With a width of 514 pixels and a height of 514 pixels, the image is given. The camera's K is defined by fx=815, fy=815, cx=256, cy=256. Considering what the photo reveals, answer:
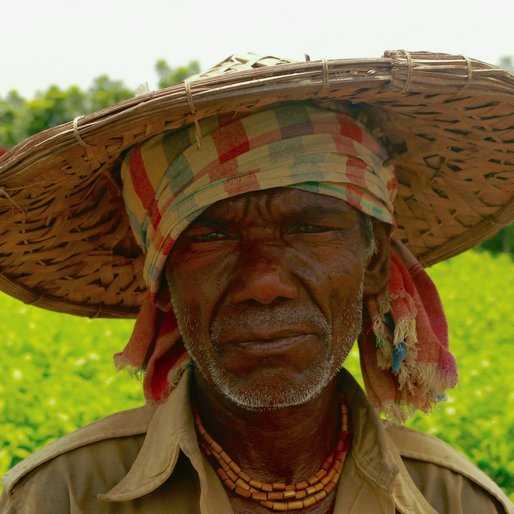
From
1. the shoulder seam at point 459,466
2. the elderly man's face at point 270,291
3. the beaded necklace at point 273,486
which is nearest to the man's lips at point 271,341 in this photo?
the elderly man's face at point 270,291

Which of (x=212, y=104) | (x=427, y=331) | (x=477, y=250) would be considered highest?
(x=212, y=104)

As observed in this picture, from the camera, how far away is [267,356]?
82.1 inches

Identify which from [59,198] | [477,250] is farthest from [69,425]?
[477,250]

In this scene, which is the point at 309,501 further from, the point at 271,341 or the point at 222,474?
the point at 271,341

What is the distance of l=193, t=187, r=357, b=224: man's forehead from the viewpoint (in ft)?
6.90

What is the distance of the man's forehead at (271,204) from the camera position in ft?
6.90

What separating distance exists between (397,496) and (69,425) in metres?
2.58

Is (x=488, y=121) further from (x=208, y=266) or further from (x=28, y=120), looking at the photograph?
(x=28, y=120)

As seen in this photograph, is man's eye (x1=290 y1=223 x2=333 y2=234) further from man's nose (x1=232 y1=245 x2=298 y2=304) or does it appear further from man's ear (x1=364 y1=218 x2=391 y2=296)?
man's ear (x1=364 y1=218 x2=391 y2=296)

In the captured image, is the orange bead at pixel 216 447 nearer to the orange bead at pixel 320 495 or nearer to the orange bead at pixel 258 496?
the orange bead at pixel 258 496

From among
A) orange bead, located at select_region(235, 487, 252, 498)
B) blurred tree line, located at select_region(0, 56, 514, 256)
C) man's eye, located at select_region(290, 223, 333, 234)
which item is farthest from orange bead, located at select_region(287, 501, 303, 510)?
blurred tree line, located at select_region(0, 56, 514, 256)

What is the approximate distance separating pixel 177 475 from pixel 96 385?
3.28 metres

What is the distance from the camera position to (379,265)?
2.42 meters

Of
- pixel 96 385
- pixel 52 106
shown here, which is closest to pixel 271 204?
pixel 96 385
